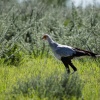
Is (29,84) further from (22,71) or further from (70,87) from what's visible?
(22,71)

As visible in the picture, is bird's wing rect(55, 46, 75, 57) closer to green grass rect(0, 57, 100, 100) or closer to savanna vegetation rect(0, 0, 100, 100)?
savanna vegetation rect(0, 0, 100, 100)

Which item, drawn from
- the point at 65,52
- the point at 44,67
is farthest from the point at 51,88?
the point at 44,67

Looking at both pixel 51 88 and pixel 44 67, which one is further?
pixel 44 67

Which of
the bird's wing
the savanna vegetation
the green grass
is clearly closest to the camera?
the green grass

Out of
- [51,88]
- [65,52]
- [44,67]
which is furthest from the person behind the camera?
[44,67]

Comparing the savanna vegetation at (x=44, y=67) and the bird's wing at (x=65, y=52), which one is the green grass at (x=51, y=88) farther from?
the bird's wing at (x=65, y=52)

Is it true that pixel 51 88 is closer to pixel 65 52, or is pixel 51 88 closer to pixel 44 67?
pixel 65 52

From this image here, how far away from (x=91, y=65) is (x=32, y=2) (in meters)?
8.69

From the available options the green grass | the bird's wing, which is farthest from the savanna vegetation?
the bird's wing

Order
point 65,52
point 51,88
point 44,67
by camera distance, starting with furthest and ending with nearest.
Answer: point 44,67, point 65,52, point 51,88

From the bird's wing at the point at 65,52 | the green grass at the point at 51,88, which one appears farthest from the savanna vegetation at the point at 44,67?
the bird's wing at the point at 65,52

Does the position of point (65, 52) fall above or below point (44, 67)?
above

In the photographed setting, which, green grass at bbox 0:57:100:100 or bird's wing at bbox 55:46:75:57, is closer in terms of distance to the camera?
green grass at bbox 0:57:100:100

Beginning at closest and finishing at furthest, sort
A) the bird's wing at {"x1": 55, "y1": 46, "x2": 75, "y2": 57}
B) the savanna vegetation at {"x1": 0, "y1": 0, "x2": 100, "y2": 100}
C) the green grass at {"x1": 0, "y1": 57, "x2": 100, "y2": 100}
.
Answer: the green grass at {"x1": 0, "y1": 57, "x2": 100, "y2": 100}, the savanna vegetation at {"x1": 0, "y1": 0, "x2": 100, "y2": 100}, the bird's wing at {"x1": 55, "y1": 46, "x2": 75, "y2": 57}
